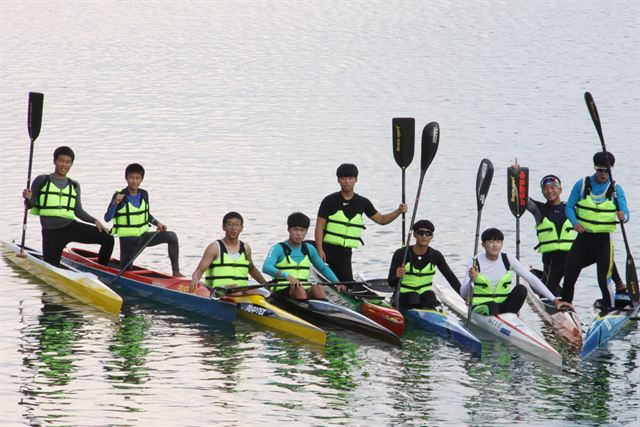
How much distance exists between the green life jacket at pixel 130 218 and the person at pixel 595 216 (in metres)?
5.50

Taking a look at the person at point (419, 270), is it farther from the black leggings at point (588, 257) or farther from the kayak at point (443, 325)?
the black leggings at point (588, 257)

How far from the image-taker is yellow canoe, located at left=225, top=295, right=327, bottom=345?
15.0m

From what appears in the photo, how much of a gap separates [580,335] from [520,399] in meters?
2.31

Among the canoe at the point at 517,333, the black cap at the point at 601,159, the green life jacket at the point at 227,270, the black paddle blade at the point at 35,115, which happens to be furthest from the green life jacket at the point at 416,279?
the black paddle blade at the point at 35,115

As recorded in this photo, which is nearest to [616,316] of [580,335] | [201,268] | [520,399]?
[580,335]

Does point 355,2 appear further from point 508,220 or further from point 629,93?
point 508,220

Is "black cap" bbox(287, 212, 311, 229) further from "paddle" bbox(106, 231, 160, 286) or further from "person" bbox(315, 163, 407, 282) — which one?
"paddle" bbox(106, 231, 160, 286)

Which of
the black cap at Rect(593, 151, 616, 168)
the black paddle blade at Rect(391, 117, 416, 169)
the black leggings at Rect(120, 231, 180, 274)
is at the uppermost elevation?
the black paddle blade at Rect(391, 117, 416, 169)

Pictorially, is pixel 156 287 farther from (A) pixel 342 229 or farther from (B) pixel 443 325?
(B) pixel 443 325

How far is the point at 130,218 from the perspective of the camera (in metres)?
17.0

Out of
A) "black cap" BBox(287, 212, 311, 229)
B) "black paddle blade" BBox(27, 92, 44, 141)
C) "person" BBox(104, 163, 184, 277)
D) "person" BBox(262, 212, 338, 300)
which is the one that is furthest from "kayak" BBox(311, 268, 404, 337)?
"black paddle blade" BBox(27, 92, 44, 141)

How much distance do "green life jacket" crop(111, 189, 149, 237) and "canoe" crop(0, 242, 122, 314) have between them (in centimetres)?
73

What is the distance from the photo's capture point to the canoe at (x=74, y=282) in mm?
16562

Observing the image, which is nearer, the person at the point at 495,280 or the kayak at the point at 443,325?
the kayak at the point at 443,325
